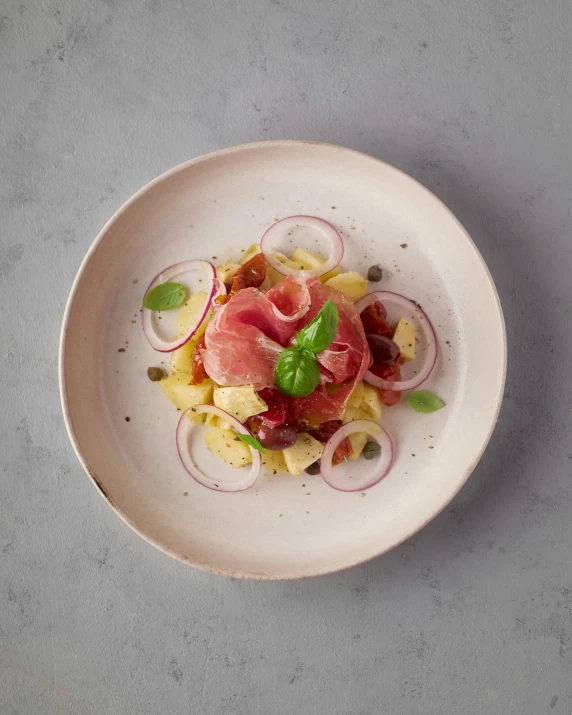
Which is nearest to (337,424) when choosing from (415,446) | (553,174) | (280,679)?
(415,446)

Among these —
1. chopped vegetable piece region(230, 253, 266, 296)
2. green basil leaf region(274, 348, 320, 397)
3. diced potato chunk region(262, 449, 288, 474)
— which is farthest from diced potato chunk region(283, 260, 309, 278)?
diced potato chunk region(262, 449, 288, 474)

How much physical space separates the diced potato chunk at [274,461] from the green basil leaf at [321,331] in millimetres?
532

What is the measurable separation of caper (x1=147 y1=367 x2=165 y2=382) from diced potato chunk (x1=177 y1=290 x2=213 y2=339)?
0.66 feet

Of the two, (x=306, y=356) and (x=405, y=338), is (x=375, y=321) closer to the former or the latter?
(x=405, y=338)

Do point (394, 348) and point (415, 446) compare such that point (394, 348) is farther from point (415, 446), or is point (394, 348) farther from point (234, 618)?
point (234, 618)

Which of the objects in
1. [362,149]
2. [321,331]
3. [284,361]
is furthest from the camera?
[362,149]

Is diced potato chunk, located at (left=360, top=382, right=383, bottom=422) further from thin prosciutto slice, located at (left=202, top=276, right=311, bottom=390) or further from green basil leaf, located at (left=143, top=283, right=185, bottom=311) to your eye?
green basil leaf, located at (left=143, top=283, right=185, bottom=311)

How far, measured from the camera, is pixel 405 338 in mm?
2924

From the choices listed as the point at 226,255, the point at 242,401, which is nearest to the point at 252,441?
the point at 242,401

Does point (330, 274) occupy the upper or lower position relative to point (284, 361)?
upper

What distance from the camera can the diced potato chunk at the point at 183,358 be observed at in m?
2.90

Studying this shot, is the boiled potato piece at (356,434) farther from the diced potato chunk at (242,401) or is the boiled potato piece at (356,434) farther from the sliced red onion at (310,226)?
the sliced red onion at (310,226)

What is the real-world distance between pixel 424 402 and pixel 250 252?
3.44ft

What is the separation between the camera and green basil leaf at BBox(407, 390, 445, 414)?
2.93 m
